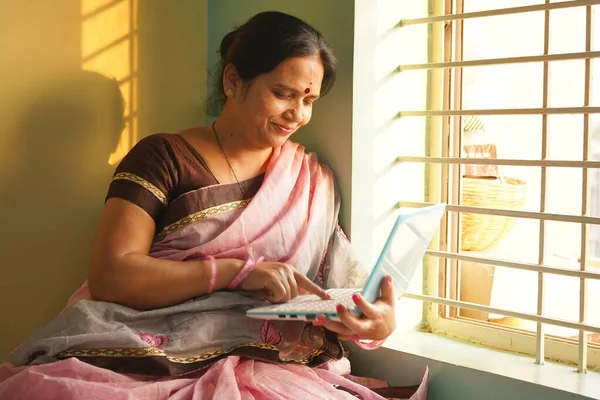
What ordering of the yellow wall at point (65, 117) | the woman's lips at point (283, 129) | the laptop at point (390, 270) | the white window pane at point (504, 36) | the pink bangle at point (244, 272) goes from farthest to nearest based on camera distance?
the white window pane at point (504, 36) < the yellow wall at point (65, 117) < the woman's lips at point (283, 129) < the pink bangle at point (244, 272) < the laptop at point (390, 270)

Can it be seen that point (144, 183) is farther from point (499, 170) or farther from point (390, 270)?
point (499, 170)

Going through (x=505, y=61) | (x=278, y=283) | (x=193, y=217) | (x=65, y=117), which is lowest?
(x=278, y=283)

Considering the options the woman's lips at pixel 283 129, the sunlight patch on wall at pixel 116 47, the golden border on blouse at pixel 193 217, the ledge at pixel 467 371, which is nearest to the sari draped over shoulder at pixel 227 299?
the golden border on blouse at pixel 193 217

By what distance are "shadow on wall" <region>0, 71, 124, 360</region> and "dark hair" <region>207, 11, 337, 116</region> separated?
0.45 metres

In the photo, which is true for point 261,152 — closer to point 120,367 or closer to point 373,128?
point 373,128

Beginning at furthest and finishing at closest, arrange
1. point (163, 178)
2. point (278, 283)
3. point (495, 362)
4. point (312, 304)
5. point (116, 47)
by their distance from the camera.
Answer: point (116, 47)
point (495, 362)
point (163, 178)
point (278, 283)
point (312, 304)

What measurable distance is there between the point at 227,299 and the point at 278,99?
490mm

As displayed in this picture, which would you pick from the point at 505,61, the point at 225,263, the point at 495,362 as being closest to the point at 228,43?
the point at 225,263

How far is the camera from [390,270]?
1591mm

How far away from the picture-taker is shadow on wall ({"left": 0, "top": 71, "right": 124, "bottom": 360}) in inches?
77.8

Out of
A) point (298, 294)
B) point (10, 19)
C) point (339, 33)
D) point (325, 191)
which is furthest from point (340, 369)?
point (10, 19)

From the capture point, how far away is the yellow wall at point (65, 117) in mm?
1950

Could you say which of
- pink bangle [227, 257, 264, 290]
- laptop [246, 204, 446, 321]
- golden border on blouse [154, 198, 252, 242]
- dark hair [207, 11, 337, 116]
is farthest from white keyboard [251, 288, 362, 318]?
dark hair [207, 11, 337, 116]

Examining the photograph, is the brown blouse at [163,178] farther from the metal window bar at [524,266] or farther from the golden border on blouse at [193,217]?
the metal window bar at [524,266]
